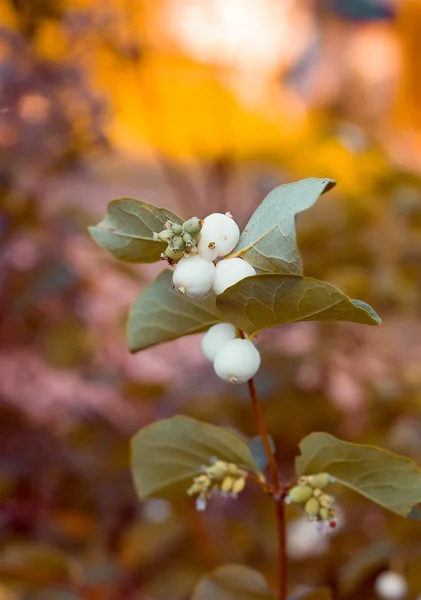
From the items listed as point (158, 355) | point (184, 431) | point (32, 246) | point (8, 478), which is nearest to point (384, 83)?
point (158, 355)

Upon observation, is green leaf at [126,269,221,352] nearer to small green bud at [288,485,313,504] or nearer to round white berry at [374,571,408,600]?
small green bud at [288,485,313,504]

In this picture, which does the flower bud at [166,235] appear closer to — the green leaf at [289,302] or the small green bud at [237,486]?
the green leaf at [289,302]

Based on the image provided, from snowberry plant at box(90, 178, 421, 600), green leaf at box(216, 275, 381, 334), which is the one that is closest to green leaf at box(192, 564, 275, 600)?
snowberry plant at box(90, 178, 421, 600)

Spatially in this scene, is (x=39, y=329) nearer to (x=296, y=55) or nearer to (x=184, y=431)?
(x=184, y=431)

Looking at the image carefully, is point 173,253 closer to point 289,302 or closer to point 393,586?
point 289,302

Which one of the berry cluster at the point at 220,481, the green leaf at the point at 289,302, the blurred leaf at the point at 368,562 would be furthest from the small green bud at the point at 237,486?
the blurred leaf at the point at 368,562

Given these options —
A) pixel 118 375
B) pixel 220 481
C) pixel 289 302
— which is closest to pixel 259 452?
pixel 220 481
